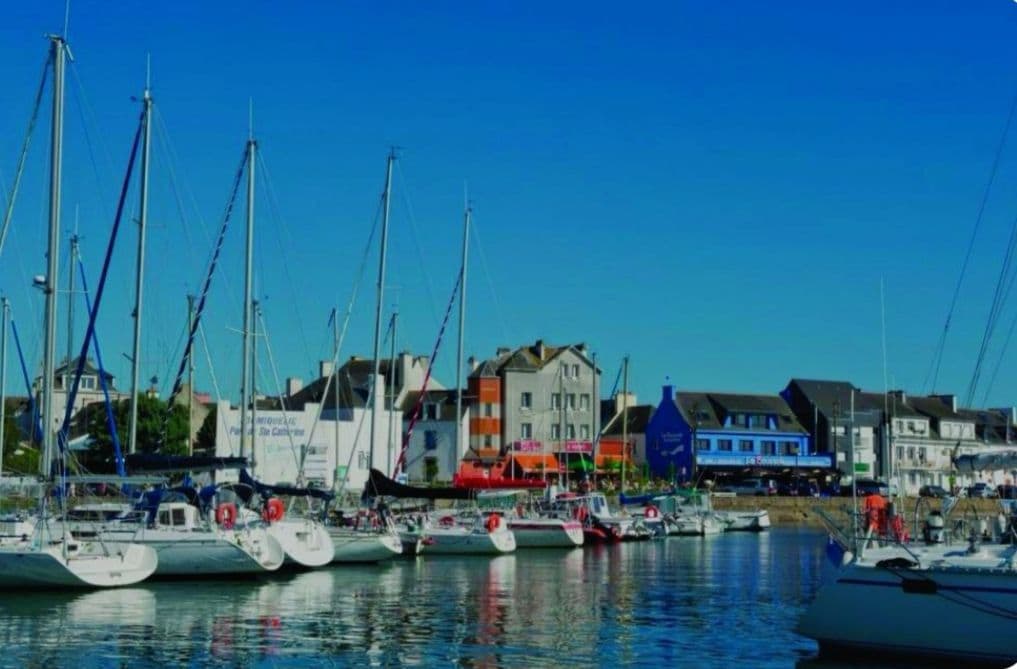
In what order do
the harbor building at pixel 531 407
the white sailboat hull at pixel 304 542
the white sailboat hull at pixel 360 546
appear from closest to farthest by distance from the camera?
the white sailboat hull at pixel 304 542 → the white sailboat hull at pixel 360 546 → the harbor building at pixel 531 407

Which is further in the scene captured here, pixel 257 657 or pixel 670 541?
pixel 670 541

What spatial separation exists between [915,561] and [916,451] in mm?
103333

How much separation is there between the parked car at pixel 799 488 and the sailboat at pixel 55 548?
80.2 metres

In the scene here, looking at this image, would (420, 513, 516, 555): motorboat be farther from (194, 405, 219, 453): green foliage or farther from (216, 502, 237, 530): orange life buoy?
(194, 405, 219, 453): green foliage

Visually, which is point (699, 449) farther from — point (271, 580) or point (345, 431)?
point (271, 580)

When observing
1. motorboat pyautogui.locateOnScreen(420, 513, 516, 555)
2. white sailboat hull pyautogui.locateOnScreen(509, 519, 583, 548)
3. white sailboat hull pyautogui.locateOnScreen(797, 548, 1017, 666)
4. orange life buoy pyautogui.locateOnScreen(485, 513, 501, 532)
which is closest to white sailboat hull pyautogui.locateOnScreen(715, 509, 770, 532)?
white sailboat hull pyautogui.locateOnScreen(509, 519, 583, 548)

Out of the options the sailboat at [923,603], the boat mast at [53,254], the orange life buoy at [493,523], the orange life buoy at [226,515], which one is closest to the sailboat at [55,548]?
the boat mast at [53,254]

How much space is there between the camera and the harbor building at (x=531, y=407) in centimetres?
10538

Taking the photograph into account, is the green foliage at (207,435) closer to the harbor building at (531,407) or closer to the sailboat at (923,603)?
the harbor building at (531,407)

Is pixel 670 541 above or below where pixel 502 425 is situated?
below

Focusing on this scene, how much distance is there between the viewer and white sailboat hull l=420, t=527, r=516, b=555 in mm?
60156

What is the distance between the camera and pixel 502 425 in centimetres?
10619

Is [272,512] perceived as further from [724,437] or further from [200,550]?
[724,437]

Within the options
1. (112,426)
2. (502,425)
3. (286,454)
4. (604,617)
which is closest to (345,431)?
(286,454)
